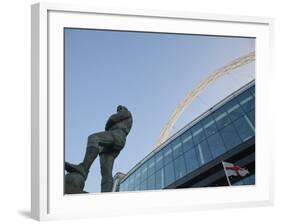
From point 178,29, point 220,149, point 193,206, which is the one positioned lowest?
point 193,206

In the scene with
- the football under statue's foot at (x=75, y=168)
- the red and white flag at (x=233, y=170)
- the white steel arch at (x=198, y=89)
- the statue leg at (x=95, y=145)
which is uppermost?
the white steel arch at (x=198, y=89)

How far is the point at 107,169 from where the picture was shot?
6.16 metres

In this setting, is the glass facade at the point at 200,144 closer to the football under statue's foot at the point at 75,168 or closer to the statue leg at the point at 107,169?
the statue leg at the point at 107,169

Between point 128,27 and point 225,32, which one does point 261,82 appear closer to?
point 225,32

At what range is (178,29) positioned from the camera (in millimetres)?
6414

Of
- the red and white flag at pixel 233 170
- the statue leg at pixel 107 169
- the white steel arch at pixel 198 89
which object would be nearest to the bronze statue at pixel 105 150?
the statue leg at pixel 107 169

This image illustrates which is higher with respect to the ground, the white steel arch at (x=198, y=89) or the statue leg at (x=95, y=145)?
the white steel arch at (x=198, y=89)

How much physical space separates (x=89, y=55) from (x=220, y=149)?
1354 mm

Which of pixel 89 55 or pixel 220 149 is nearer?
pixel 89 55

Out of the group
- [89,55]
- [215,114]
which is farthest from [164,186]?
[89,55]

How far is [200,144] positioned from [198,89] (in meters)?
0.45

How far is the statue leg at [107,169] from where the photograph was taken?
6141 millimetres

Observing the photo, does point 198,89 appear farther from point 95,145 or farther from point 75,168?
point 75,168

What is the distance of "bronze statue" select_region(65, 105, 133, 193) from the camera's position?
6.04m
